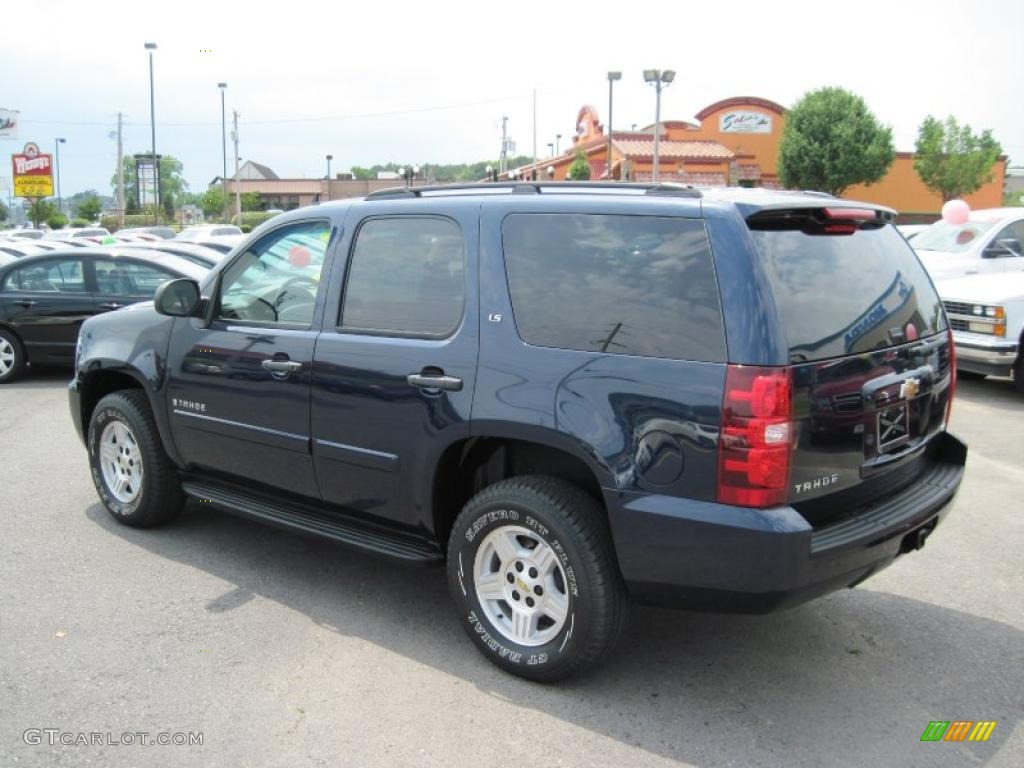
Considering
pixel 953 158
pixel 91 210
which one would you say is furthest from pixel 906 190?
pixel 91 210

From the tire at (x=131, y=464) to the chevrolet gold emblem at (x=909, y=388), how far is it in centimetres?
386

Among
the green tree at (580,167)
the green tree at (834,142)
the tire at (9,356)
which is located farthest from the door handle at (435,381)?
the green tree at (580,167)

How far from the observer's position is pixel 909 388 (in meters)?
Result: 3.52

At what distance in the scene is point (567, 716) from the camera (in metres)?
3.36

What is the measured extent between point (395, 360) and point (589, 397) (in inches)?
38.9

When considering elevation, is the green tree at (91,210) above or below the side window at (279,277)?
above

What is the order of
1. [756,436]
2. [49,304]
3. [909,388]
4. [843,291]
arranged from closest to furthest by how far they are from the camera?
[756,436], [843,291], [909,388], [49,304]

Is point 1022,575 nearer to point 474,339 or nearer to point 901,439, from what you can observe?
point 901,439

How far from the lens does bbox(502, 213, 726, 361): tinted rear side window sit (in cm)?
314

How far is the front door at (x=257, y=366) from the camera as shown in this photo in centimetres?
429

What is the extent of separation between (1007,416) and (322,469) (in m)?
7.26

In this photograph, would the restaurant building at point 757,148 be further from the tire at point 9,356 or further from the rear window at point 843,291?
the rear window at point 843,291

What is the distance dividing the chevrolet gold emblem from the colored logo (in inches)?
47.7

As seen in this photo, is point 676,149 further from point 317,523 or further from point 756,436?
point 756,436
